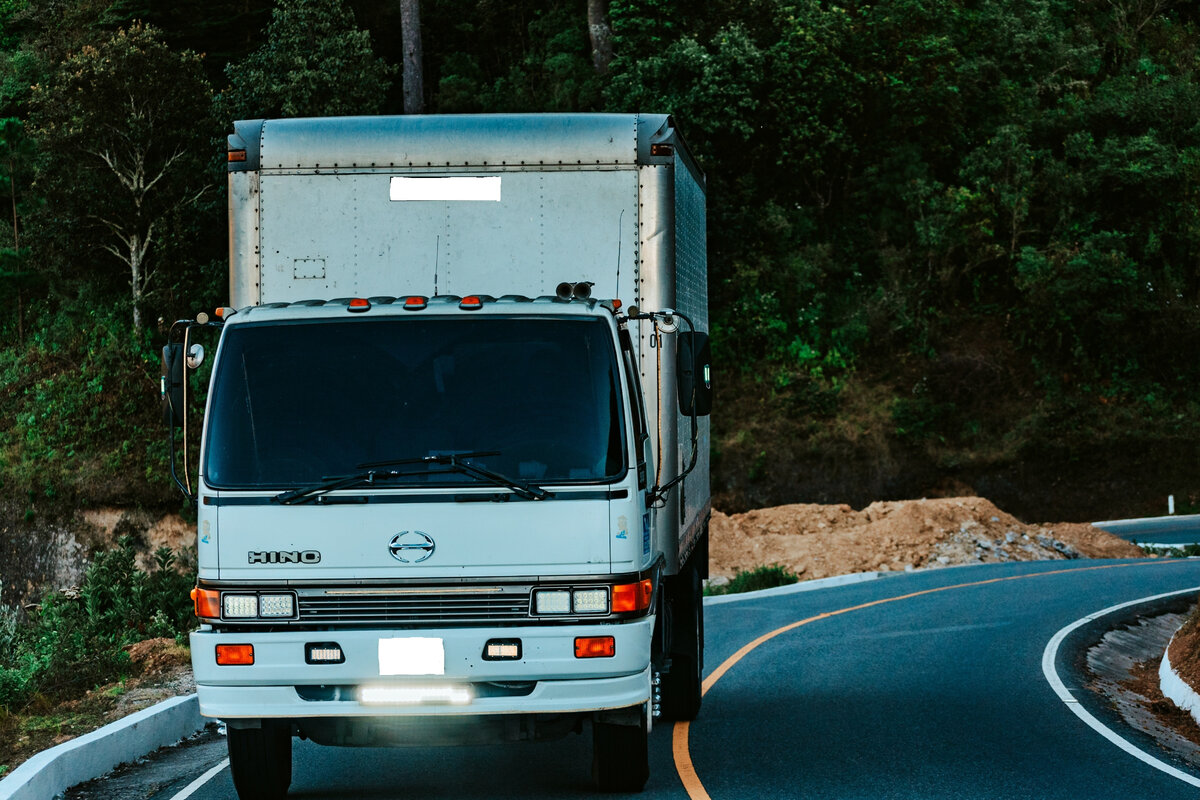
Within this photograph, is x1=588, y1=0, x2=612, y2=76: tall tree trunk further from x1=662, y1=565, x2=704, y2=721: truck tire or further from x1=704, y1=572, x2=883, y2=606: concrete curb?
x1=662, y1=565, x2=704, y2=721: truck tire

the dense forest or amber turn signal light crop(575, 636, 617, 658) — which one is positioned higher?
the dense forest

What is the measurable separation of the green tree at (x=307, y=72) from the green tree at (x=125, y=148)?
183cm

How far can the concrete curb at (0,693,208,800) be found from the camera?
7.85 m

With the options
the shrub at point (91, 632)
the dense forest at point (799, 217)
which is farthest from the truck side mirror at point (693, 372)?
the dense forest at point (799, 217)

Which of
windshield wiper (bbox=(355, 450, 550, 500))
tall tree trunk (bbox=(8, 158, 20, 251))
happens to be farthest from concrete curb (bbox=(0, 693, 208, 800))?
tall tree trunk (bbox=(8, 158, 20, 251))

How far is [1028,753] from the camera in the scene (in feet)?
33.4

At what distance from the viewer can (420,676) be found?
23.3 feet

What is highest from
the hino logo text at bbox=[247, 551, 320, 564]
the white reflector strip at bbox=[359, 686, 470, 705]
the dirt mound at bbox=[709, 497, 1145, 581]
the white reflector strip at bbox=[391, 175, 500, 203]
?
the white reflector strip at bbox=[391, 175, 500, 203]

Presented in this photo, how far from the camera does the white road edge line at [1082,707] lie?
9.77 m

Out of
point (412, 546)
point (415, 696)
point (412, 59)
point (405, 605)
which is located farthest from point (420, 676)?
point (412, 59)

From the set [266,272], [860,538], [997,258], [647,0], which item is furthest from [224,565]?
[997,258]

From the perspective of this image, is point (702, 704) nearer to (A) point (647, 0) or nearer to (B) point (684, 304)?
(B) point (684, 304)

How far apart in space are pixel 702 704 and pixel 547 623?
551 centimetres

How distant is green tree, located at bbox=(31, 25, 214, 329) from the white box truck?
113ft
